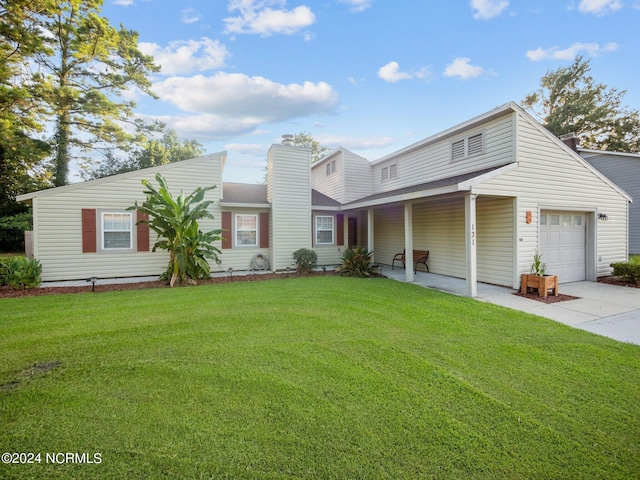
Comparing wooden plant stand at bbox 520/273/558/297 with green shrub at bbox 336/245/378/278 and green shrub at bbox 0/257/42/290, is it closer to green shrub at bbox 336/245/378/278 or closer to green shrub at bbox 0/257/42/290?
green shrub at bbox 336/245/378/278

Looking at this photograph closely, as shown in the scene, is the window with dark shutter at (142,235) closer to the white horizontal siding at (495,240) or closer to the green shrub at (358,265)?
the green shrub at (358,265)

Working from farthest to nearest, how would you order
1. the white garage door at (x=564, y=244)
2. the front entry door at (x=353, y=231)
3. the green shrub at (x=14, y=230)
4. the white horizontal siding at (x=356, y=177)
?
the front entry door at (x=353, y=231), the white horizontal siding at (x=356, y=177), the green shrub at (x=14, y=230), the white garage door at (x=564, y=244)

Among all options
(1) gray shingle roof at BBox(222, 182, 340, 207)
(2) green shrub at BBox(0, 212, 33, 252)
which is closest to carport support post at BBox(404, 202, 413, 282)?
(1) gray shingle roof at BBox(222, 182, 340, 207)

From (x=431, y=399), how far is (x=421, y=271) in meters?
9.15

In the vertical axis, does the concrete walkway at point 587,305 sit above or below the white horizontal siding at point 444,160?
below

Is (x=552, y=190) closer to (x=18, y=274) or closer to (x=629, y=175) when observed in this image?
(x=629, y=175)

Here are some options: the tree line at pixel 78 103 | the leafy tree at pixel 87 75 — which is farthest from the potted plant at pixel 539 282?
the leafy tree at pixel 87 75

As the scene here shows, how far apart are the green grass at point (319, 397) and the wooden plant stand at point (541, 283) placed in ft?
8.40

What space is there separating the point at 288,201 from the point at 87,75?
53.0ft

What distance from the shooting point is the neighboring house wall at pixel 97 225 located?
9156 mm

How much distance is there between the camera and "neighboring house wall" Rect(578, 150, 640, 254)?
45.0 ft

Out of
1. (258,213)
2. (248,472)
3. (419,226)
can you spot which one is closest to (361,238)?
(419,226)

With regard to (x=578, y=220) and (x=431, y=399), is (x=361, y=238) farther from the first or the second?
(x=431, y=399)

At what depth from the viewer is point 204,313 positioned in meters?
5.70
